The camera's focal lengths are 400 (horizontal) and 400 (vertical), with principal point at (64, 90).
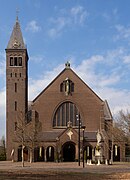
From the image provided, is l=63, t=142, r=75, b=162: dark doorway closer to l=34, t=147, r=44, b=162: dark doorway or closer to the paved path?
l=34, t=147, r=44, b=162: dark doorway

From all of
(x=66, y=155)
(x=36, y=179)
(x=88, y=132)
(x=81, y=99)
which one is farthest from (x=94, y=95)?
(x=36, y=179)

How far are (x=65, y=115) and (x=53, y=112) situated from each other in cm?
225

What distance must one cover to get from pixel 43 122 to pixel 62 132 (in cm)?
505

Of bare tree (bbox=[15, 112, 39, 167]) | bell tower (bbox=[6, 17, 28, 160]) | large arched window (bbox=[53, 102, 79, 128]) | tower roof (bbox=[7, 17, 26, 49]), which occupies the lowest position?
bare tree (bbox=[15, 112, 39, 167])

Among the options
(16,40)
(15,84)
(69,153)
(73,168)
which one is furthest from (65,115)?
(73,168)

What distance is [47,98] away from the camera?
7369 cm

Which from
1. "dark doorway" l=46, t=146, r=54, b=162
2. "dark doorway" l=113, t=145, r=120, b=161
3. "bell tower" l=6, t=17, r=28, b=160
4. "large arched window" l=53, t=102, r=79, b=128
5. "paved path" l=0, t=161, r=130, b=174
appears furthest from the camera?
"bell tower" l=6, t=17, r=28, b=160

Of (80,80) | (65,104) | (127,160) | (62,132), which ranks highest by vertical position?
(80,80)

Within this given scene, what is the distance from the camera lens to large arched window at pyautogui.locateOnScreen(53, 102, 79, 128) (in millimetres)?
72438

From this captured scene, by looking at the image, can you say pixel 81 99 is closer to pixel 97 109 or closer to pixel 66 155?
pixel 97 109

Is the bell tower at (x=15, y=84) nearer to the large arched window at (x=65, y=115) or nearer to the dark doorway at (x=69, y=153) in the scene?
the large arched window at (x=65, y=115)

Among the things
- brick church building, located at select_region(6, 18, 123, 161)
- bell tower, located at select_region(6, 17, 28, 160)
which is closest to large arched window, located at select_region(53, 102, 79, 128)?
brick church building, located at select_region(6, 18, 123, 161)

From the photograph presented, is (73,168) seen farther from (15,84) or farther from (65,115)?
(15,84)

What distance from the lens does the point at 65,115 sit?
7262 cm
